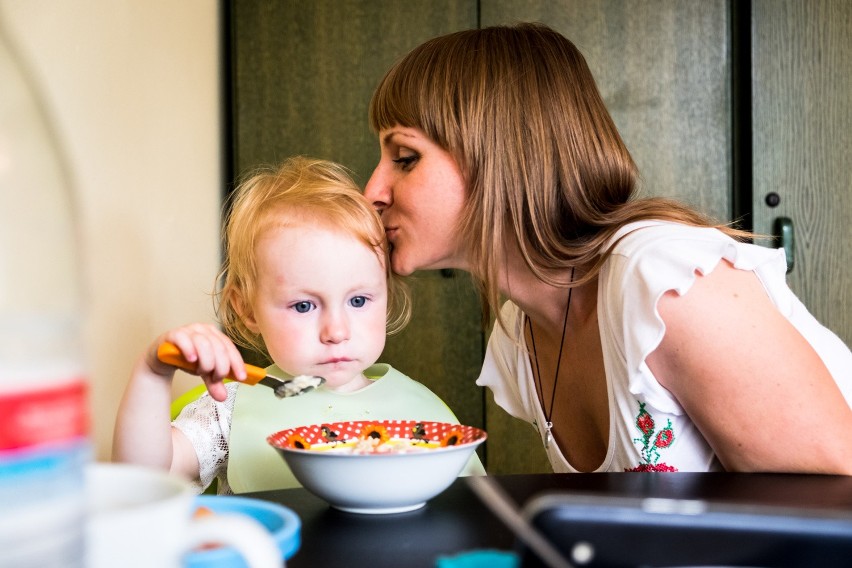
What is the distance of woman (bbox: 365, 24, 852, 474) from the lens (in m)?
1.07

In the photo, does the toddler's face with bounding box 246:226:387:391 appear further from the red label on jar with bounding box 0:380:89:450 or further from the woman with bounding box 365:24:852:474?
the red label on jar with bounding box 0:380:89:450

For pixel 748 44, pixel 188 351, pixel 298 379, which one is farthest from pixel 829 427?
pixel 748 44

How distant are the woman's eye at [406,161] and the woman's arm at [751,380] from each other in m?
0.55

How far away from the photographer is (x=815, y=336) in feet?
3.94

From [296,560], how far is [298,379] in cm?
37

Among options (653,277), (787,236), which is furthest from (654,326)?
(787,236)

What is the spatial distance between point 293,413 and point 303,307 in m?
0.17

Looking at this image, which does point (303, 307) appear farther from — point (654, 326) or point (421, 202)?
point (654, 326)

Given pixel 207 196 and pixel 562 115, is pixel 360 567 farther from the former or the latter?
pixel 207 196

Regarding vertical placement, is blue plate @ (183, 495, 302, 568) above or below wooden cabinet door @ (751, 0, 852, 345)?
below

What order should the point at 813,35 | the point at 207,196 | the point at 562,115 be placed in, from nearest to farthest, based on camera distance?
1. the point at 562,115
2. the point at 207,196
3. the point at 813,35

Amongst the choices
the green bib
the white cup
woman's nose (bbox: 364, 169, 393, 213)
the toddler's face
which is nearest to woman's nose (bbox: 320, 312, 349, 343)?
the toddler's face

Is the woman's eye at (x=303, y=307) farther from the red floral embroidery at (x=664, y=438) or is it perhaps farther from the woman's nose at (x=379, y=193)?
the red floral embroidery at (x=664, y=438)

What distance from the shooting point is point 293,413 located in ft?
4.30
